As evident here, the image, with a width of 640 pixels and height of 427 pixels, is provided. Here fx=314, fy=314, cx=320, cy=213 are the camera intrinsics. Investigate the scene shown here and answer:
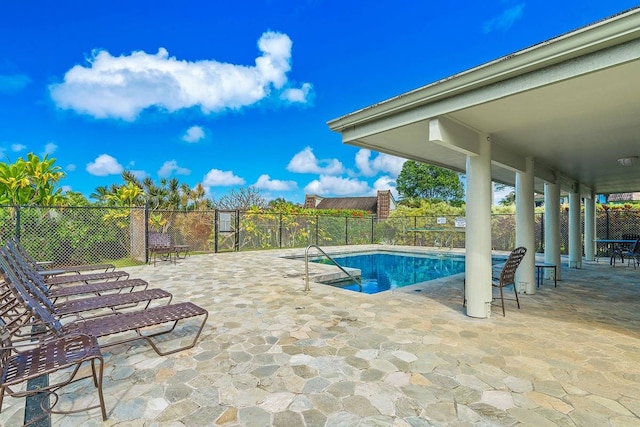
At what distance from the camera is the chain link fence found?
344 inches

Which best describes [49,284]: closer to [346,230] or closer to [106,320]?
[106,320]

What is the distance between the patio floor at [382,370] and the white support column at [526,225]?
33.5 inches

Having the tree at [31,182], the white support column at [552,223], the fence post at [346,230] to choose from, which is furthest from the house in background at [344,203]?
the tree at [31,182]

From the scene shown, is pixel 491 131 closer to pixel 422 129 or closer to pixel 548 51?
pixel 422 129

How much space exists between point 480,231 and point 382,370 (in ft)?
8.34

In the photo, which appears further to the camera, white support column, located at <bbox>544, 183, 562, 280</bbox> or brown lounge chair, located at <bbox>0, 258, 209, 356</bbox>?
white support column, located at <bbox>544, 183, 562, 280</bbox>

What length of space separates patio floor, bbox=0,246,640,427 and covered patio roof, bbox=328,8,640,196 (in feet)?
7.70

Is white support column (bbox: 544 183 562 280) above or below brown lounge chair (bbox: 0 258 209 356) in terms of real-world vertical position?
above

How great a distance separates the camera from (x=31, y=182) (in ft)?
30.7

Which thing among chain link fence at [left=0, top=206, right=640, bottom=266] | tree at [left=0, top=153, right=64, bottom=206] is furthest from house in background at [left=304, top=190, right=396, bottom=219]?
tree at [left=0, top=153, right=64, bottom=206]

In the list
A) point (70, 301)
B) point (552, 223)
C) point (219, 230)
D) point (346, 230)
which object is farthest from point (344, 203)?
point (70, 301)

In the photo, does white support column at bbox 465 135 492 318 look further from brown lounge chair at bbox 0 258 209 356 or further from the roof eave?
brown lounge chair at bbox 0 258 209 356

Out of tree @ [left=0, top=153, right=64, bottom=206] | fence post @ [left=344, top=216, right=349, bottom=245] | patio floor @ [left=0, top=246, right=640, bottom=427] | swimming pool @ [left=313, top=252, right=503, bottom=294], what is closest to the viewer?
patio floor @ [left=0, top=246, right=640, bottom=427]

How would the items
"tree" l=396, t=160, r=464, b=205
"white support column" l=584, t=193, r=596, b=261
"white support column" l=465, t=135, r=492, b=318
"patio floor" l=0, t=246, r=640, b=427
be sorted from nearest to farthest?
"patio floor" l=0, t=246, r=640, b=427
"white support column" l=465, t=135, r=492, b=318
"white support column" l=584, t=193, r=596, b=261
"tree" l=396, t=160, r=464, b=205
